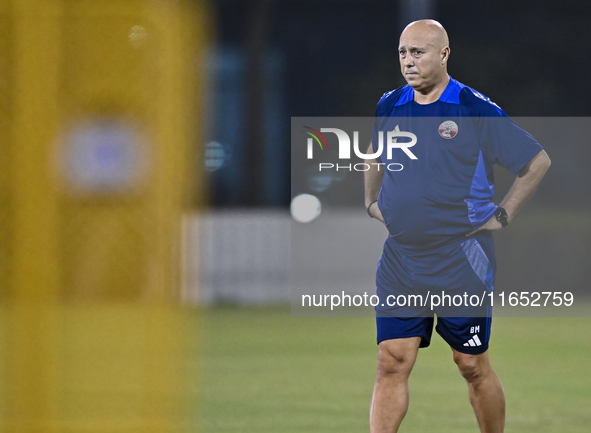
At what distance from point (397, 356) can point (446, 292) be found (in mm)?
379

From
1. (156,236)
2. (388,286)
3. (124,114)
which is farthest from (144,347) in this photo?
(388,286)

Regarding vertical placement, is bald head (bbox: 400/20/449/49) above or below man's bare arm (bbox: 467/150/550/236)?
above

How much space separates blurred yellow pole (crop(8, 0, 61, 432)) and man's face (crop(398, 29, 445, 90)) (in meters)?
1.59

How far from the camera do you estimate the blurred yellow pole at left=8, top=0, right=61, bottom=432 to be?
14.0 feet

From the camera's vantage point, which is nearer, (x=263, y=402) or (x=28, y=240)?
(x=28, y=240)

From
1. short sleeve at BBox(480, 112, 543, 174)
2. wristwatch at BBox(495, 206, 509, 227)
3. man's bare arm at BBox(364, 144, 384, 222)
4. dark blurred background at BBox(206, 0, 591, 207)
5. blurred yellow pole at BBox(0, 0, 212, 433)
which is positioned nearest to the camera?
blurred yellow pole at BBox(0, 0, 212, 433)

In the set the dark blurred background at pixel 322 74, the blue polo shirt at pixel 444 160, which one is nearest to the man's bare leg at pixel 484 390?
the blue polo shirt at pixel 444 160

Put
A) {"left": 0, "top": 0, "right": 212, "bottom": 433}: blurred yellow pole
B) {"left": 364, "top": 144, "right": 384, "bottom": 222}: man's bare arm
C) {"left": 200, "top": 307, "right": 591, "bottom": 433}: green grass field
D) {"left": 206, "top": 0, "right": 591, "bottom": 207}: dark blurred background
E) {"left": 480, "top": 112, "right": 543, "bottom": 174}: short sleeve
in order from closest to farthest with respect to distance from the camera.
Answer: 1. {"left": 0, "top": 0, "right": 212, "bottom": 433}: blurred yellow pole
2. {"left": 480, "top": 112, "right": 543, "bottom": 174}: short sleeve
3. {"left": 364, "top": 144, "right": 384, "bottom": 222}: man's bare arm
4. {"left": 200, "top": 307, "right": 591, "bottom": 433}: green grass field
5. {"left": 206, "top": 0, "right": 591, "bottom": 207}: dark blurred background

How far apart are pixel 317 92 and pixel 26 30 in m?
11.8

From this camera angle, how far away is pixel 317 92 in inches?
629

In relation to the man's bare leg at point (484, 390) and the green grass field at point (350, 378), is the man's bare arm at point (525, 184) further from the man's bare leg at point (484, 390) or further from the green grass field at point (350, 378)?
the green grass field at point (350, 378)

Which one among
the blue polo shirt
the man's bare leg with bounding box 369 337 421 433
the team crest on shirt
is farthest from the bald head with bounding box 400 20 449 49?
the man's bare leg with bounding box 369 337 421 433

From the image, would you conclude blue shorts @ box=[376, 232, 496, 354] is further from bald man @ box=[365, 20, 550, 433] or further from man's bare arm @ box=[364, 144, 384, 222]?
man's bare arm @ box=[364, 144, 384, 222]

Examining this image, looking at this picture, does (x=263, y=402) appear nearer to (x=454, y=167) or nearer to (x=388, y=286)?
(x=388, y=286)
